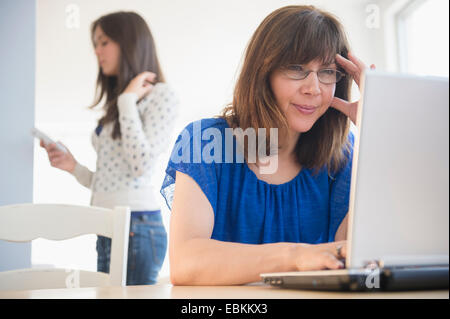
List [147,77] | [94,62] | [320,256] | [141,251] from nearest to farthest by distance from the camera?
[320,256]
[141,251]
[147,77]
[94,62]

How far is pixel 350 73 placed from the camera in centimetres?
101

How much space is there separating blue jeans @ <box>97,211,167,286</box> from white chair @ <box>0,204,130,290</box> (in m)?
0.42

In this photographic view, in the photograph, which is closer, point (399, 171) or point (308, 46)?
point (399, 171)

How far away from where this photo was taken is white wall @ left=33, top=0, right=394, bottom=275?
380 cm

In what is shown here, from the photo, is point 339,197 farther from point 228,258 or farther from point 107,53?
point 107,53

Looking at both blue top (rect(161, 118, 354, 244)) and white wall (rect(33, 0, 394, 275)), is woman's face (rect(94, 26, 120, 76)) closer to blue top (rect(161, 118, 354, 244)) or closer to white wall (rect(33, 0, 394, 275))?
blue top (rect(161, 118, 354, 244))

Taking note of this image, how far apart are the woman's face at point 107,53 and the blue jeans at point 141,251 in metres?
0.53

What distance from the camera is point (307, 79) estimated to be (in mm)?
→ 933

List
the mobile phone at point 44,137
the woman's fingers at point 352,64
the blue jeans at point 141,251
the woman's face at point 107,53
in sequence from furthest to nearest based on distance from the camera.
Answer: the woman's face at point 107,53, the mobile phone at point 44,137, the blue jeans at point 141,251, the woman's fingers at point 352,64

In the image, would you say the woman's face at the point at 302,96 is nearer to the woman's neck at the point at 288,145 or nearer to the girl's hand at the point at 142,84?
the woman's neck at the point at 288,145

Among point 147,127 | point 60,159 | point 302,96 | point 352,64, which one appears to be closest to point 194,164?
point 302,96

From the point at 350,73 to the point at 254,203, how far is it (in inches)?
13.8

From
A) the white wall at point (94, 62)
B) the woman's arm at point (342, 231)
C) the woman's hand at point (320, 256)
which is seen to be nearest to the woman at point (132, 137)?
the woman's arm at point (342, 231)

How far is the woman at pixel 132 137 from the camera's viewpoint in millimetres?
1396
